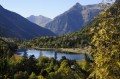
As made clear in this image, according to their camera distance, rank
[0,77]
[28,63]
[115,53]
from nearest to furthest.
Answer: [115,53], [0,77], [28,63]

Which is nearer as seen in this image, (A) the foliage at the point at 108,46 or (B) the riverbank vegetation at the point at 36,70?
(A) the foliage at the point at 108,46

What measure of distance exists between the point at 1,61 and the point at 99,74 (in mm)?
127822

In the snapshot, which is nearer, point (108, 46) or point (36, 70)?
point (108, 46)

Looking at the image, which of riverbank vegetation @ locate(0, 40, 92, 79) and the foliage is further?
riverbank vegetation @ locate(0, 40, 92, 79)

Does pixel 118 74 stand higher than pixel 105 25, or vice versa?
pixel 105 25

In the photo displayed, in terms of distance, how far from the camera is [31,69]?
144m

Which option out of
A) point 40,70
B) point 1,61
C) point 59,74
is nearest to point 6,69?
point 1,61

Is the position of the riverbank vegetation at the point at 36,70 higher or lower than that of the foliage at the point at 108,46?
lower

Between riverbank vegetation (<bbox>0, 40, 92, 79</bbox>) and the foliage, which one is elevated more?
the foliage

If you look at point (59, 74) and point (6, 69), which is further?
point (6, 69)

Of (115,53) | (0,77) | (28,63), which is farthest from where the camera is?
(28,63)

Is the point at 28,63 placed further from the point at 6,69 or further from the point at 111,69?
the point at 111,69

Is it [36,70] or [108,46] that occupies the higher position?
[108,46]

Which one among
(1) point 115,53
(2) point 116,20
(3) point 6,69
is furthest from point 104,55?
(3) point 6,69
